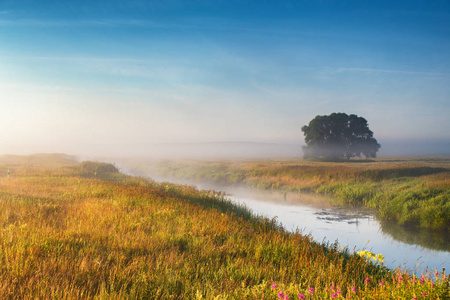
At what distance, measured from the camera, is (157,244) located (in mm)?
6102

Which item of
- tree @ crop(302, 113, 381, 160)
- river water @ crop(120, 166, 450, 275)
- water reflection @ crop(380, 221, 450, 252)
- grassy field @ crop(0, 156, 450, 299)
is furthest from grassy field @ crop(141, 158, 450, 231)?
tree @ crop(302, 113, 381, 160)

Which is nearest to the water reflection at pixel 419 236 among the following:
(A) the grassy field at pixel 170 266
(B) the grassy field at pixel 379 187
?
(B) the grassy field at pixel 379 187

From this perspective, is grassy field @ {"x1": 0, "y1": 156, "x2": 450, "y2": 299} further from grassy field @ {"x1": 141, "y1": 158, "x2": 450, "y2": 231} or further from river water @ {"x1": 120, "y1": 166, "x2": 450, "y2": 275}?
grassy field @ {"x1": 141, "y1": 158, "x2": 450, "y2": 231}

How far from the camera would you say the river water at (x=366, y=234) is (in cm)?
933

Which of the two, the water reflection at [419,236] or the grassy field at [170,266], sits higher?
the grassy field at [170,266]

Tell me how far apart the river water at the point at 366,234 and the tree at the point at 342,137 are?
4983cm

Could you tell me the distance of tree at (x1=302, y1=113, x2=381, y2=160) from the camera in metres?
66.6

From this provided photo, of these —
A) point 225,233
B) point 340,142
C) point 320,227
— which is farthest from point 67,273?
point 340,142

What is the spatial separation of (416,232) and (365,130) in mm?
60318

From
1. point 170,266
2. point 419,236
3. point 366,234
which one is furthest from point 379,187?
point 170,266

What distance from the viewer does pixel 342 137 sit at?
2648 inches

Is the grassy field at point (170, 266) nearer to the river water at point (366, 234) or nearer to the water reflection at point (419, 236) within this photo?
the river water at point (366, 234)

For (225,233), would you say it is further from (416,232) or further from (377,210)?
(377,210)

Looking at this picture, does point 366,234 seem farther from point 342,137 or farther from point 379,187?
point 342,137
